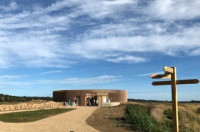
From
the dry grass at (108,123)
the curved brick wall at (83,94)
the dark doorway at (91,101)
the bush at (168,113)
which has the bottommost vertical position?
the dry grass at (108,123)

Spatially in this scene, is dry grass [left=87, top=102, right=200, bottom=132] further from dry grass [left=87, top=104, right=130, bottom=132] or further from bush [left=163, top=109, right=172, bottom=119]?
bush [left=163, top=109, right=172, bottom=119]

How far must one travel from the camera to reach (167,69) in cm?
876

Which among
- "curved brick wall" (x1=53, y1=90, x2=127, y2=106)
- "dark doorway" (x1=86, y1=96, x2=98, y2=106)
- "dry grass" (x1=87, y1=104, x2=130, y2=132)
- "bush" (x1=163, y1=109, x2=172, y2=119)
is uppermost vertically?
"curved brick wall" (x1=53, y1=90, x2=127, y2=106)

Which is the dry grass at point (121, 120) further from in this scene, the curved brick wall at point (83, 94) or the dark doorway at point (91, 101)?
the curved brick wall at point (83, 94)

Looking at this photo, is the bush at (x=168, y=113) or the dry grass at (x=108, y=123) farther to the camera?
the bush at (x=168, y=113)

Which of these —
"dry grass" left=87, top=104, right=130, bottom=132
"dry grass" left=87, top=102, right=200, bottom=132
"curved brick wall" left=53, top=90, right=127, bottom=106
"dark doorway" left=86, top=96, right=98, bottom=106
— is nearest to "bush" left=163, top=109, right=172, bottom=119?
"dry grass" left=87, top=102, right=200, bottom=132

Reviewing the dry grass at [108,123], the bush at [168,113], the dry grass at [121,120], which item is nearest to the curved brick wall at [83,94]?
the dry grass at [121,120]

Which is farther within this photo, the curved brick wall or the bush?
the curved brick wall

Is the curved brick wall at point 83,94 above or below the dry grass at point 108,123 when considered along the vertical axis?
above

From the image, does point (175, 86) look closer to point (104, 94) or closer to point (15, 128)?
point (15, 128)

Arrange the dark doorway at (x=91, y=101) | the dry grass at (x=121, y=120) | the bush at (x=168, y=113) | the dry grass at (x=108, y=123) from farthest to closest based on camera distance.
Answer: the dark doorway at (x=91, y=101) → the bush at (x=168, y=113) → the dry grass at (x=121, y=120) → the dry grass at (x=108, y=123)

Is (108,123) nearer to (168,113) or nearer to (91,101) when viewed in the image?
(168,113)

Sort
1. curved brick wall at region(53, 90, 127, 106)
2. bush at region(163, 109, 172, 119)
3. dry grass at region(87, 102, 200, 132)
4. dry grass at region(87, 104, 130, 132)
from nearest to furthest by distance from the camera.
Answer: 1. dry grass at region(87, 104, 130, 132)
2. dry grass at region(87, 102, 200, 132)
3. bush at region(163, 109, 172, 119)
4. curved brick wall at region(53, 90, 127, 106)

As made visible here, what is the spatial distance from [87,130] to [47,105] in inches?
975
